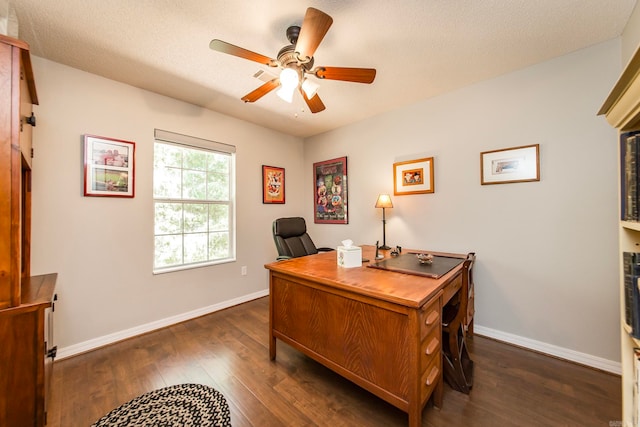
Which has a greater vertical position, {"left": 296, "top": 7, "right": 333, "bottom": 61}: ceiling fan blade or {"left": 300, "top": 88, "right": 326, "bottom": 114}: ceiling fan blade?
{"left": 296, "top": 7, "right": 333, "bottom": 61}: ceiling fan blade

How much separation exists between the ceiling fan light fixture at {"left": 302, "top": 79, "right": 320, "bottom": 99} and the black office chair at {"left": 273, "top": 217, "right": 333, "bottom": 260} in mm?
1455

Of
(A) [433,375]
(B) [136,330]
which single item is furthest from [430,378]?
(B) [136,330]

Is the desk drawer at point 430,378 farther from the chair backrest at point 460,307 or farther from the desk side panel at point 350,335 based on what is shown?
the chair backrest at point 460,307

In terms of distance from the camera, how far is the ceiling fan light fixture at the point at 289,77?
1.56 metres

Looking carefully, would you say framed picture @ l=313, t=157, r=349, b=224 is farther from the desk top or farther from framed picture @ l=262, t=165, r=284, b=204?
the desk top

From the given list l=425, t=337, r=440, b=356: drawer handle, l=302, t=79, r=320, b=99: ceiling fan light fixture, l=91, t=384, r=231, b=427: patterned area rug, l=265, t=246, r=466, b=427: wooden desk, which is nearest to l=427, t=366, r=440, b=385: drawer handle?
l=265, t=246, r=466, b=427: wooden desk

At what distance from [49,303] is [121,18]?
175 cm

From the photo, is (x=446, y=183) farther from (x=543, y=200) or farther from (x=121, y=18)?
(x=121, y=18)

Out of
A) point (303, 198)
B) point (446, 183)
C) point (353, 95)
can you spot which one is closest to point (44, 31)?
point (353, 95)

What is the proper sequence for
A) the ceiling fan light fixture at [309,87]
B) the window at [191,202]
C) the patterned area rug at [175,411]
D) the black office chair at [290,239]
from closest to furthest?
the patterned area rug at [175,411]
the ceiling fan light fixture at [309,87]
the window at [191,202]
the black office chair at [290,239]

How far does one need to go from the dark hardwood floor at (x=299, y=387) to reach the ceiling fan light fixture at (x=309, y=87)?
2086mm

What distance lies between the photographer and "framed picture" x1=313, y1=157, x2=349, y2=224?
3516mm

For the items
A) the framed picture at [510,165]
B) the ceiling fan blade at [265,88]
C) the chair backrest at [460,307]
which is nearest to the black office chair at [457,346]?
the chair backrest at [460,307]

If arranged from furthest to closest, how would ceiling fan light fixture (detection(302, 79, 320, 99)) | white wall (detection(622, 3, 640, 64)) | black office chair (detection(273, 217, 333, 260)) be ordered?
1. black office chair (detection(273, 217, 333, 260))
2. ceiling fan light fixture (detection(302, 79, 320, 99))
3. white wall (detection(622, 3, 640, 64))
